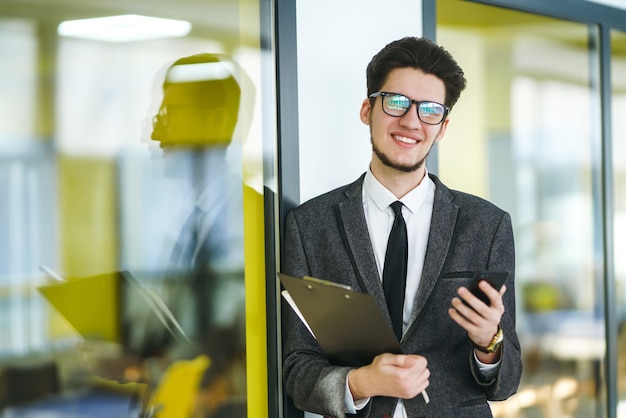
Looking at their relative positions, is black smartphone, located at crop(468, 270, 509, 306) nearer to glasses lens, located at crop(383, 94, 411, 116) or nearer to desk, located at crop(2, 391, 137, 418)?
glasses lens, located at crop(383, 94, 411, 116)

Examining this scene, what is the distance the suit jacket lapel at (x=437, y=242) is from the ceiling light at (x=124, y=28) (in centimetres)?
84

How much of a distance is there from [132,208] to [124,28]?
1.54 feet

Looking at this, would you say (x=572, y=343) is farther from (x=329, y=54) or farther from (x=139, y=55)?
(x=139, y=55)

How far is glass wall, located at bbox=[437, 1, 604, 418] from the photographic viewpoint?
3.37 m

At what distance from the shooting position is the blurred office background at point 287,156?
2.13 m

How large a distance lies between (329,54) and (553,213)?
145 cm

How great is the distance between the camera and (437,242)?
2.33 m

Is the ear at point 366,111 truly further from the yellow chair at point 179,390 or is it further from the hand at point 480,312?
the yellow chair at point 179,390

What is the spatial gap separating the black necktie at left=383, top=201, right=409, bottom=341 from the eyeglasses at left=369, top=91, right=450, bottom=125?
246 mm

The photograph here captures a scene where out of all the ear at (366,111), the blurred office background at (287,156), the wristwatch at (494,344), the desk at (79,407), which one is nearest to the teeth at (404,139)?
the ear at (366,111)

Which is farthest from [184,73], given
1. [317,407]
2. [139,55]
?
[317,407]

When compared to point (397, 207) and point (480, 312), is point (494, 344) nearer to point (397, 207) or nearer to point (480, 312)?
point (480, 312)

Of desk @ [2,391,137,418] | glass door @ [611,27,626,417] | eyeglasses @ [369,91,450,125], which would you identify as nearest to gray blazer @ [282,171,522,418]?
eyeglasses @ [369,91,450,125]

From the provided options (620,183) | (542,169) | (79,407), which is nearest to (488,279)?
(79,407)
